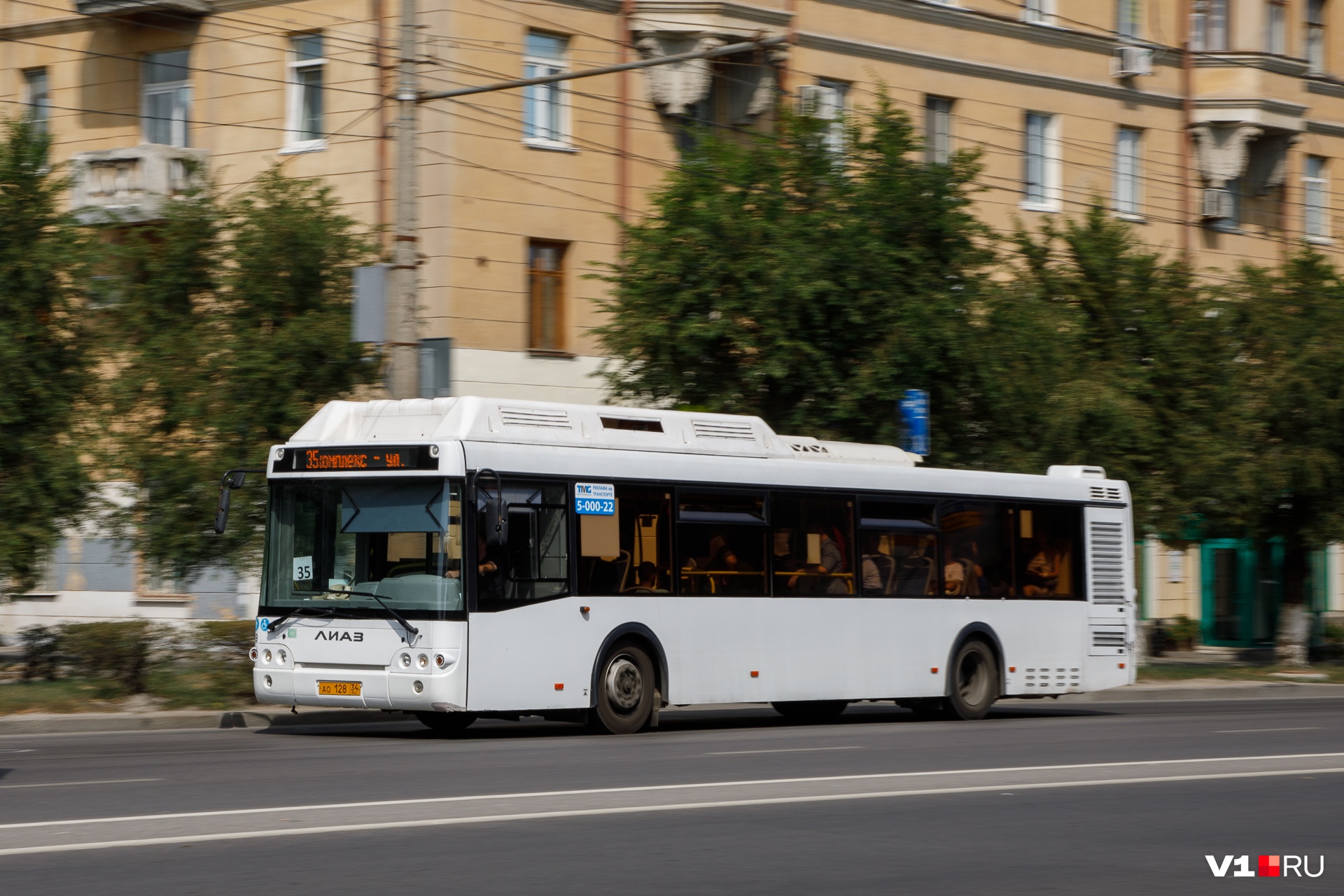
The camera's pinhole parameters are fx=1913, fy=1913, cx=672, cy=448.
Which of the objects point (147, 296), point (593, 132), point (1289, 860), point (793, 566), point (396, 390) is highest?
point (593, 132)

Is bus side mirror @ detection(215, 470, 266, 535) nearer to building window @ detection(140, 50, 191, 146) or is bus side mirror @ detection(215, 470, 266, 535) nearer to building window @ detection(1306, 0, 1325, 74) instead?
building window @ detection(140, 50, 191, 146)

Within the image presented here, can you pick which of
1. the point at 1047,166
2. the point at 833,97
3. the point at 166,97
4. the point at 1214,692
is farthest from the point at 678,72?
the point at 1214,692

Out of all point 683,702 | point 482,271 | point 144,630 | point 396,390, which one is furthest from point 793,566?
point 482,271

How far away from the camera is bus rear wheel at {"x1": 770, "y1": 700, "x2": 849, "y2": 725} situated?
66.1ft

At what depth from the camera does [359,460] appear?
53.7 ft

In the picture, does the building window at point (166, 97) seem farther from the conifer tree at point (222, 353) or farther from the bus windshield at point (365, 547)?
the bus windshield at point (365, 547)

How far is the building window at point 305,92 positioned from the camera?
99.8 feet

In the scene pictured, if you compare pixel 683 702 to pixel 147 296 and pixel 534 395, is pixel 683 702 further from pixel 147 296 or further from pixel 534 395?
pixel 534 395

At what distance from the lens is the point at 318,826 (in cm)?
955

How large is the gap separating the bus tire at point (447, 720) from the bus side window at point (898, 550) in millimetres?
4470

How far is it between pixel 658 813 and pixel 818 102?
704 inches

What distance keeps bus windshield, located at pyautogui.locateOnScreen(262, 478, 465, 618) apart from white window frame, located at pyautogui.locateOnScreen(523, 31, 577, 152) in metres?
14.4

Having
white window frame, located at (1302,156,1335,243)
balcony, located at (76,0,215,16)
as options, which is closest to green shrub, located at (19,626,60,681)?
balcony, located at (76,0,215,16)

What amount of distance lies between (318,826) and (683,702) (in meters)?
8.30
